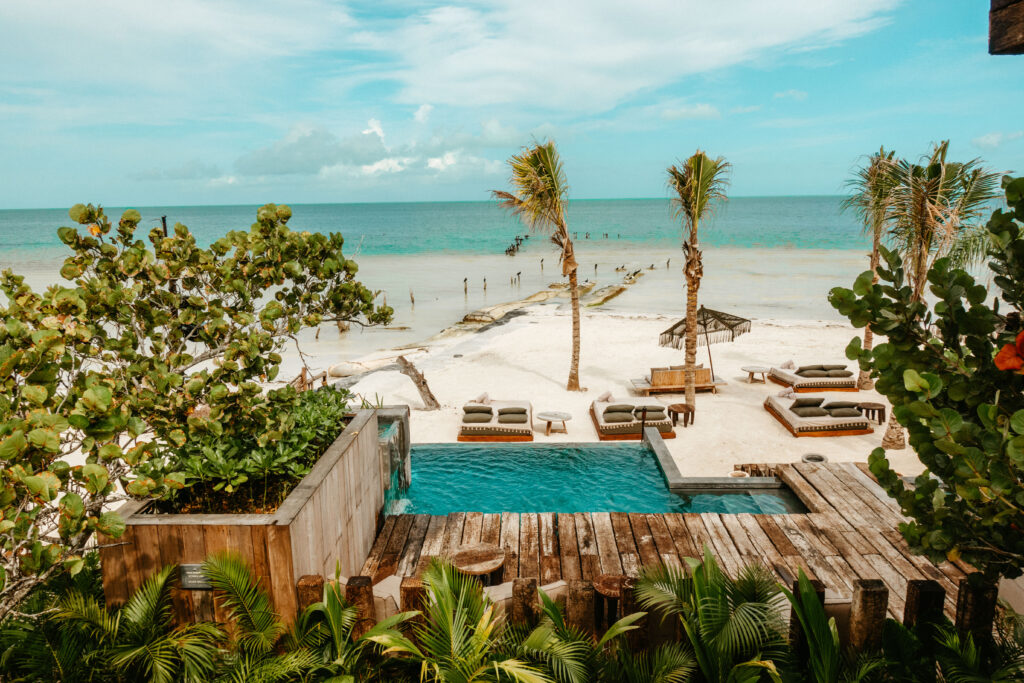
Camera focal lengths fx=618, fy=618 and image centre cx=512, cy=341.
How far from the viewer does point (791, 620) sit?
336cm

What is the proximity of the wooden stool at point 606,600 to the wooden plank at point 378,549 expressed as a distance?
252 centimetres

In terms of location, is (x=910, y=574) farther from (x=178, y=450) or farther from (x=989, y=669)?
(x=178, y=450)

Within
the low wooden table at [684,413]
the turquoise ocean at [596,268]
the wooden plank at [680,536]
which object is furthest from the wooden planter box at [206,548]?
the low wooden table at [684,413]

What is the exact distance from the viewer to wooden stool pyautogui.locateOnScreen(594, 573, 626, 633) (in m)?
3.66

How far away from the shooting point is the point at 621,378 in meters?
20.6

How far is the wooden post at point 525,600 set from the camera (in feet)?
11.7

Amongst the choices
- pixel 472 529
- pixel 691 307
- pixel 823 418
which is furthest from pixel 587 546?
pixel 823 418

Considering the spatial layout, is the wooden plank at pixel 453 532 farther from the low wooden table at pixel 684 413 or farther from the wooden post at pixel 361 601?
the low wooden table at pixel 684 413

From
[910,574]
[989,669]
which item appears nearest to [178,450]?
[989,669]

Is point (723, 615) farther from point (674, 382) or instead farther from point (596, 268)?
point (596, 268)

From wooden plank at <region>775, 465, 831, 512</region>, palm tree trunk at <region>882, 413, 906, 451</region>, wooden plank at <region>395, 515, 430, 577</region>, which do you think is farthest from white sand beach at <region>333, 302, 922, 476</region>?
wooden plank at <region>395, 515, 430, 577</region>

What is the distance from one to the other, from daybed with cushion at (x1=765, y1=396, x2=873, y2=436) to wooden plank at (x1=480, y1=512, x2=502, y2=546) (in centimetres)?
1009

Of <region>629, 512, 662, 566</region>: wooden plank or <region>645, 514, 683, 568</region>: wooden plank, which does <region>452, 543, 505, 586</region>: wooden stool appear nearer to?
<region>629, 512, 662, 566</region>: wooden plank

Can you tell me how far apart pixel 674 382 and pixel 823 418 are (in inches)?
182
